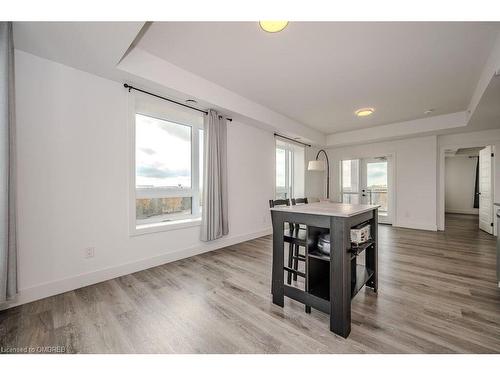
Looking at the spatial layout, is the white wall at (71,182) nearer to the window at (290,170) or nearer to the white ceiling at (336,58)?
the white ceiling at (336,58)

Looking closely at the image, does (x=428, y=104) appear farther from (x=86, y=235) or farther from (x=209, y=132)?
(x=86, y=235)

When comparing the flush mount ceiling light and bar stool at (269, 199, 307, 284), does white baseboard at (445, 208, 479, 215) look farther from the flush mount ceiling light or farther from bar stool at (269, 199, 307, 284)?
the flush mount ceiling light

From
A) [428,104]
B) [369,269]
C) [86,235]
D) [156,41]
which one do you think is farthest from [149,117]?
[428,104]

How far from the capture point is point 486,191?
15.8 feet

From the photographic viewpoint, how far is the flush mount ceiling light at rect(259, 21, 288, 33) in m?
1.81

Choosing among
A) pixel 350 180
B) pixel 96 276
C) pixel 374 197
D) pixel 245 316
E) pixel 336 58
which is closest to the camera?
pixel 245 316

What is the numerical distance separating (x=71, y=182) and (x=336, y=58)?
3.24m

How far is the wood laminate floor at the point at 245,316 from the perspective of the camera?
1.37 meters

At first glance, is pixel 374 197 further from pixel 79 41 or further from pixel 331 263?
pixel 79 41

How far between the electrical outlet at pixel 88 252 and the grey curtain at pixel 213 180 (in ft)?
4.57

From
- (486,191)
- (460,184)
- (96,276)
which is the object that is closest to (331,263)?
(96,276)

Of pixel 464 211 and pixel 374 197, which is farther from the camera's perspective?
pixel 464 211

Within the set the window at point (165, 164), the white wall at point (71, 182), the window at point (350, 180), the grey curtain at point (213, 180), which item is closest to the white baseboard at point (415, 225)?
the window at point (350, 180)

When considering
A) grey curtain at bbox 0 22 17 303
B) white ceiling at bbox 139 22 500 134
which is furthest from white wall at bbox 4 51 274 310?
white ceiling at bbox 139 22 500 134
